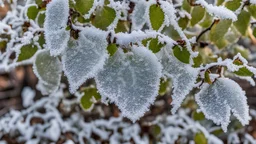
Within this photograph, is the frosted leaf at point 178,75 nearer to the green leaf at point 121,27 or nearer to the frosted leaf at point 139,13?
the frosted leaf at point 139,13

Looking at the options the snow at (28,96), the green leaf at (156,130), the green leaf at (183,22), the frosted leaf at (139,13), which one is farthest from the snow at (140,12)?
the snow at (28,96)

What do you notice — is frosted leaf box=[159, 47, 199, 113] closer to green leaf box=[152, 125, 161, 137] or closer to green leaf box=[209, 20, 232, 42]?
green leaf box=[209, 20, 232, 42]

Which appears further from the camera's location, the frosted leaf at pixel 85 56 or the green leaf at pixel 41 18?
the green leaf at pixel 41 18

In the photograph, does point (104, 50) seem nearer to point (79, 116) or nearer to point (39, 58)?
point (39, 58)

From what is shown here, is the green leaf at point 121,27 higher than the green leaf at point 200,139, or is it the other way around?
the green leaf at point 121,27

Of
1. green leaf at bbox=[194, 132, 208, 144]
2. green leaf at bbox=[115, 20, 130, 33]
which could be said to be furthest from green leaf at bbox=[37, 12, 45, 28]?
green leaf at bbox=[194, 132, 208, 144]

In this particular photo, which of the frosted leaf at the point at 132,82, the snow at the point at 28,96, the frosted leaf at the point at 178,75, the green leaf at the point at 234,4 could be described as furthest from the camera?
the snow at the point at 28,96

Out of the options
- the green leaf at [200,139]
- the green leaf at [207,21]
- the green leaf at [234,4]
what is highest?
the green leaf at [234,4]

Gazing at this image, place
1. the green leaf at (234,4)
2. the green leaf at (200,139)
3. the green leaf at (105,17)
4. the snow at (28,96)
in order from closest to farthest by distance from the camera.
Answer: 1. the green leaf at (105,17)
2. the green leaf at (234,4)
3. the green leaf at (200,139)
4. the snow at (28,96)

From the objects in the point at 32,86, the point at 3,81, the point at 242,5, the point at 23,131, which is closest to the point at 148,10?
the point at 242,5
